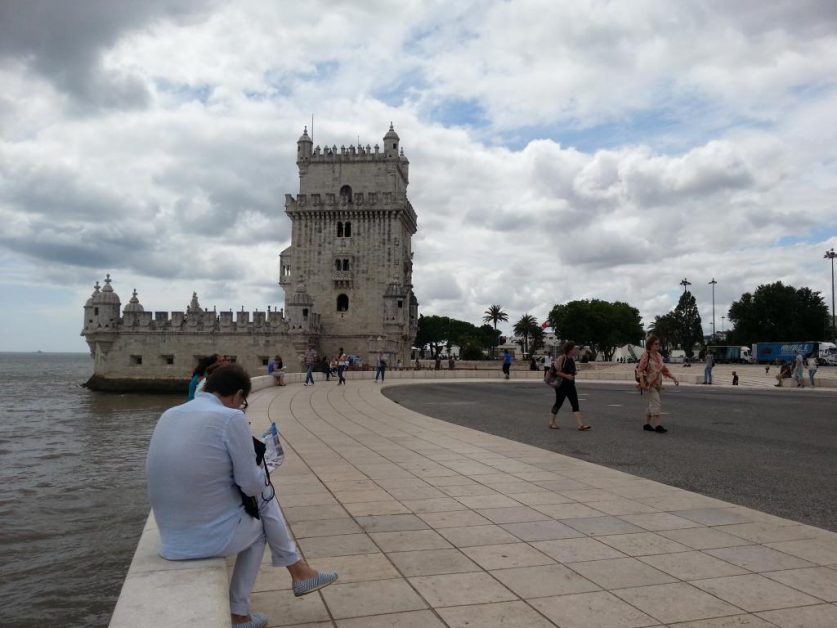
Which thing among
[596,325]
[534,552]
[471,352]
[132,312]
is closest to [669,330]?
[596,325]

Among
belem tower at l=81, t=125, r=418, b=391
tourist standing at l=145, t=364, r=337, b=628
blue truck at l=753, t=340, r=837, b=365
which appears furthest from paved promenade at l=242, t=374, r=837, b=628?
blue truck at l=753, t=340, r=837, b=365

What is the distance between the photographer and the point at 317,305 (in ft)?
161

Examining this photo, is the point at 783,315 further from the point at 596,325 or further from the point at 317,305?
the point at 317,305

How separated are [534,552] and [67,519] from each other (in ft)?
28.9

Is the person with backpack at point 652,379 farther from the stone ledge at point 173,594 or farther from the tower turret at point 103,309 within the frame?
the tower turret at point 103,309

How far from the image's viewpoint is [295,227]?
49750mm

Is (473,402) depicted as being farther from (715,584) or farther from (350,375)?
(350,375)

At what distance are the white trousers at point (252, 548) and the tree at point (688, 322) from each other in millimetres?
96954

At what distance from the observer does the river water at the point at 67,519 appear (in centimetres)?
703

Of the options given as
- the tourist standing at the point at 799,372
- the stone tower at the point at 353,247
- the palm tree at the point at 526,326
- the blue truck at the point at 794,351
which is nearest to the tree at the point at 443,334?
the palm tree at the point at 526,326

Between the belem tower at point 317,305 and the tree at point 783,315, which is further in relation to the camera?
the tree at point 783,315

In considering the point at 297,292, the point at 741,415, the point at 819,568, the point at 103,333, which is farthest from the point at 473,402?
the point at 103,333

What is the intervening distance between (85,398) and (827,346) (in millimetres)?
62988

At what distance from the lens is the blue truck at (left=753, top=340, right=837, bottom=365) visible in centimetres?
6069
